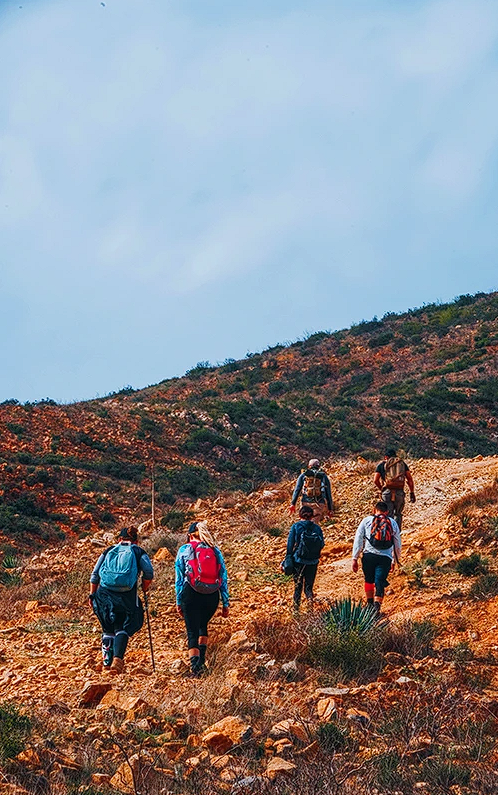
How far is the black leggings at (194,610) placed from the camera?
7.37 meters

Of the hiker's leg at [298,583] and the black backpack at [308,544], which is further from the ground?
the black backpack at [308,544]

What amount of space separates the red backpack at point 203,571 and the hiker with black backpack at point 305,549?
1.62 metres

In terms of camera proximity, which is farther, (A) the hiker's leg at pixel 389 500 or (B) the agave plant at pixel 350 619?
(A) the hiker's leg at pixel 389 500

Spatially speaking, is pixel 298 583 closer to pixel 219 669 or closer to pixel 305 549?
pixel 305 549

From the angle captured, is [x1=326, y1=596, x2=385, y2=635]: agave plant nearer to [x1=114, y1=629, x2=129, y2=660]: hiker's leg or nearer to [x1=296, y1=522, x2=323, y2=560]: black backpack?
[x1=296, y1=522, x2=323, y2=560]: black backpack

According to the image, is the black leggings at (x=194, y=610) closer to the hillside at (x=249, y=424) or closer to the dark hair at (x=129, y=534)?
the dark hair at (x=129, y=534)

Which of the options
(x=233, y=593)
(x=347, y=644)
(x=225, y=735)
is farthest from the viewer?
(x=233, y=593)

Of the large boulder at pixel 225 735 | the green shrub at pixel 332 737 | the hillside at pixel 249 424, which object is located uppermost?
the hillside at pixel 249 424

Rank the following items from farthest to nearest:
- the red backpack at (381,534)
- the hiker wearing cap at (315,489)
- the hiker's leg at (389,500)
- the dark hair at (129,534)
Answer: the hiker wearing cap at (315,489)
the hiker's leg at (389,500)
the red backpack at (381,534)
the dark hair at (129,534)

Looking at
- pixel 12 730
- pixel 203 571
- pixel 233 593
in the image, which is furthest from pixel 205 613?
pixel 233 593

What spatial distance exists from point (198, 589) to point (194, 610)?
0.22 meters

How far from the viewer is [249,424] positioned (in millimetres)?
34875

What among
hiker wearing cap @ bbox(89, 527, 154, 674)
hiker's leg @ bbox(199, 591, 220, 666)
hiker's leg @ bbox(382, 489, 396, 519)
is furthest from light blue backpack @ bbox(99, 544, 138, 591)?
hiker's leg @ bbox(382, 489, 396, 519)

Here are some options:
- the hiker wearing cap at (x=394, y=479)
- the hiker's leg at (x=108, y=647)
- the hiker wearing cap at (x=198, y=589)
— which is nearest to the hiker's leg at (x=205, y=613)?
the hiker wearing cap at (x=198, y=589)
